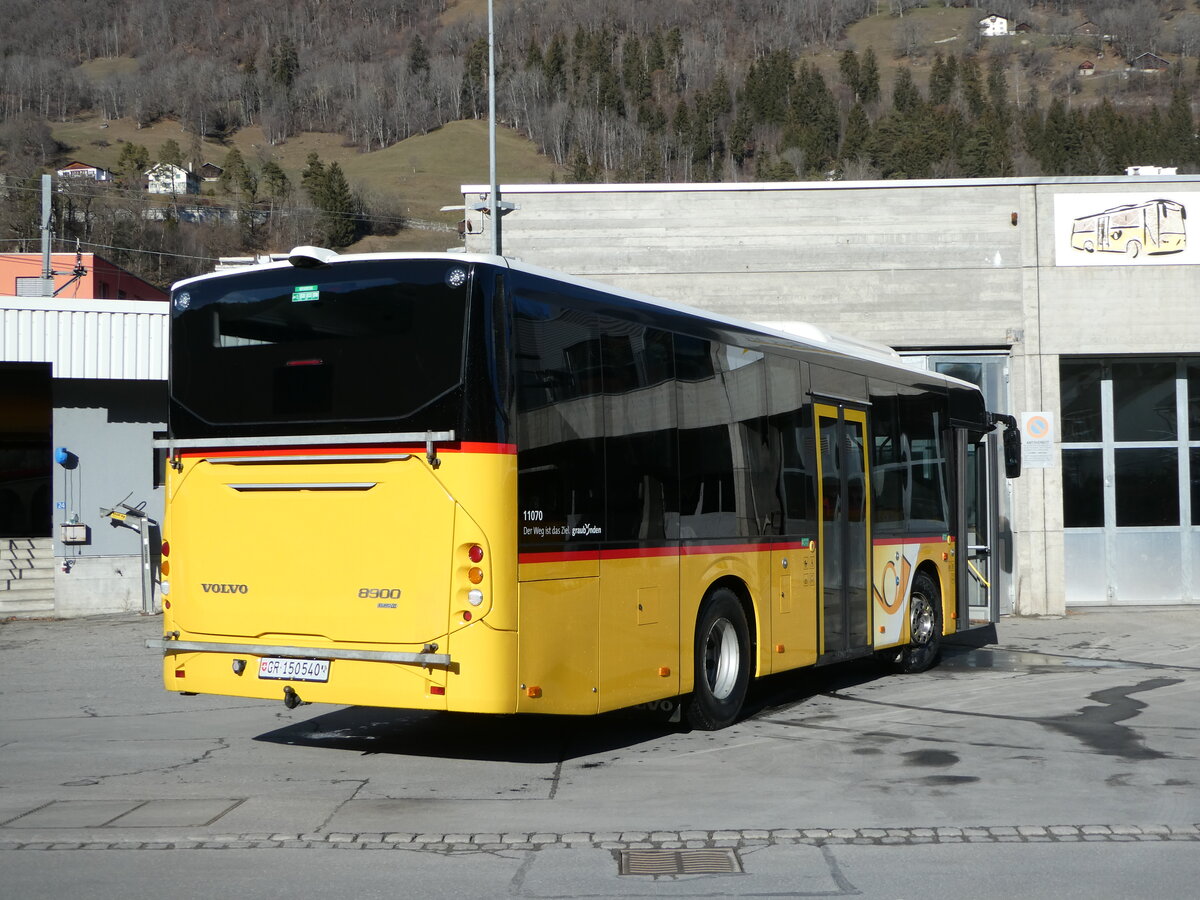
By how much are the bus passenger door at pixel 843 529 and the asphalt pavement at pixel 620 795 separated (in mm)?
677

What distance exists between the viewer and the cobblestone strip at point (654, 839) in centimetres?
664

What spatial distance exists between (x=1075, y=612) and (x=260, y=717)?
1391cm

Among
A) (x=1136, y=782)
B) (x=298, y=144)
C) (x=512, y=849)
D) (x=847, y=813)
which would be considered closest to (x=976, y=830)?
(x=847, y=813)

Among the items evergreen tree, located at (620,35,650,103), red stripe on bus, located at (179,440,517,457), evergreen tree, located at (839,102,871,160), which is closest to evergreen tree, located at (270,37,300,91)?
evergreen tree, located at (620,35,650,103)

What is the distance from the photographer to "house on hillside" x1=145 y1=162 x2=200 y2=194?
12862cm

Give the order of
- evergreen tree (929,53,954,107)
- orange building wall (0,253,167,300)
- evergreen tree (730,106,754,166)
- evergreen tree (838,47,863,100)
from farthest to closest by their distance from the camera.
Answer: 1. evergreen tree (838,47,863,100)
2. evergreen tree (929,53,954,107)
3. evergreen tree (730,106,754,166)
4. orange building wall (0,253,167,300)

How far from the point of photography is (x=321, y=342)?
8352 millimetres

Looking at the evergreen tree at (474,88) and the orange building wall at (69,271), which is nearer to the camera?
the orange building wall at (69,271)

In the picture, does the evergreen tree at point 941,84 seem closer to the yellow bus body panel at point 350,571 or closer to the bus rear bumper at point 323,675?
the yellow bus body panel at point 350,571

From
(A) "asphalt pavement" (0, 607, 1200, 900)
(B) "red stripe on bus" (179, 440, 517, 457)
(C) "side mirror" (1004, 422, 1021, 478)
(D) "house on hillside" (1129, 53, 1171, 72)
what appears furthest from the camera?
(D) "house on hillside" (1129, 53, 1171, 72)

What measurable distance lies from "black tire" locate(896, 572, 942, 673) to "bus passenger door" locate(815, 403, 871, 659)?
1.50 metres

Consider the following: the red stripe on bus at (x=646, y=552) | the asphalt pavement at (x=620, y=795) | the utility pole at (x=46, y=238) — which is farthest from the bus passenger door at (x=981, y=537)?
the utility pole at (x=46, y=238)

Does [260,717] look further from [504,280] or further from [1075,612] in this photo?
[1075,612]

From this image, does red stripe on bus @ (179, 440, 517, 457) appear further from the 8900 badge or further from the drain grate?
the drain grate
